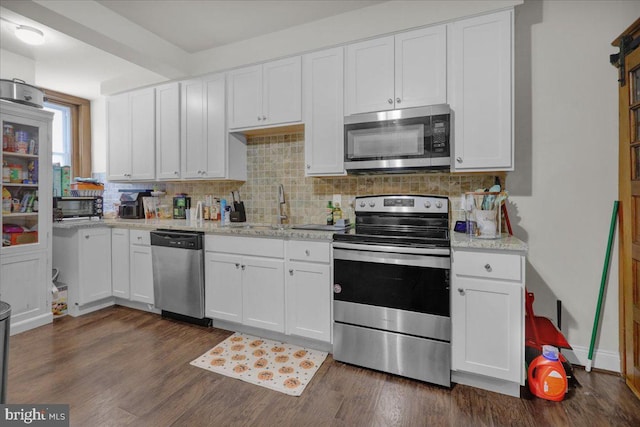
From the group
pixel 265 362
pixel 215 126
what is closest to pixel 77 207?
pixel 215 126

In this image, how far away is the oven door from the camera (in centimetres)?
197

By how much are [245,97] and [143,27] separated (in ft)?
3.51

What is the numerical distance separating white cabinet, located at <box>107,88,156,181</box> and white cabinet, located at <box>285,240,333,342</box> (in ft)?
7.17

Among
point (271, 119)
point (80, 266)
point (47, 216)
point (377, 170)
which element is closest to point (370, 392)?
point (377, 170)

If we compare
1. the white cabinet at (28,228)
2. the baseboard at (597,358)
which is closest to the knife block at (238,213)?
the white cabinet at (28,228)

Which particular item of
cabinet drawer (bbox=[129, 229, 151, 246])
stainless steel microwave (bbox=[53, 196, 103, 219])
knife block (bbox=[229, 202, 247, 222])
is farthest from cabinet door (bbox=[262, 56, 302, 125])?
stainless steel microwave (bbox=[53, 196, 103, 219])

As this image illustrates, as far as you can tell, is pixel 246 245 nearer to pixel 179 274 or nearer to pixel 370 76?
pixel 179 274

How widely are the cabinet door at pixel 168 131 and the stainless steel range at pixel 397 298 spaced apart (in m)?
2.18

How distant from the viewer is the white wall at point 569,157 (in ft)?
7.07

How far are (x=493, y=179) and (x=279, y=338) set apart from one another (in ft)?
6.83

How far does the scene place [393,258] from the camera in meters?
2.08

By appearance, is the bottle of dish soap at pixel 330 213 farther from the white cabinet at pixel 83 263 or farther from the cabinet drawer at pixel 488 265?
the white cabinet at pixel 83 263

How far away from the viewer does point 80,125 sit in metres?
4.41

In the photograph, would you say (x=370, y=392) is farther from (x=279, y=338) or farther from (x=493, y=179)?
(x=493, y=179)
